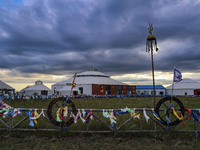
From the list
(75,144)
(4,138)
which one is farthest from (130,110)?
(4,138)

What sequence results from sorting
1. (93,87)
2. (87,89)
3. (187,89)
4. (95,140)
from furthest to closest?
(187,89) < (87,89) < (93,87) < (95,140)

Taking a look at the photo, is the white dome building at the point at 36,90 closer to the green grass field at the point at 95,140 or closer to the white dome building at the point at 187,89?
the white dome building at the point at 187,89

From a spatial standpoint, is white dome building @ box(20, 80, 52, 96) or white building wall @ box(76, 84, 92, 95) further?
white dome building @ box(20, 80, 52, 96)

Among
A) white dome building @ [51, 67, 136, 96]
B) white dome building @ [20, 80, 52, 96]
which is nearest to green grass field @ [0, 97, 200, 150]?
white dome building @ [51, 67, 136, 96]

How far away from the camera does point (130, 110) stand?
8.13 m

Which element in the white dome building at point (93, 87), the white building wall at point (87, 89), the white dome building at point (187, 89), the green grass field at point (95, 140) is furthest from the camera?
the white dome building at point (187, 89)

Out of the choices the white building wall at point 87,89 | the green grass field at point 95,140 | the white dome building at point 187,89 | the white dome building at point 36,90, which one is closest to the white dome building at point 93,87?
the white building wall at point 87,89

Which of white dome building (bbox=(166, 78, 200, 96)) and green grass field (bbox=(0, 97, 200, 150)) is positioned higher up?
white dome building (bbox=(166, 78, 200, 96))

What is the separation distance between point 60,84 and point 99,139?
5586cm

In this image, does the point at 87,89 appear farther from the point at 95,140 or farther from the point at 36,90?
the point at 95,140

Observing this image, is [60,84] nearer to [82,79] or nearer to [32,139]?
[82,79]

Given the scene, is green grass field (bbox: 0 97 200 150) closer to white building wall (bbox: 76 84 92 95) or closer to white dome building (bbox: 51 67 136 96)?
white dome building (bbox: 51 67 136 96)

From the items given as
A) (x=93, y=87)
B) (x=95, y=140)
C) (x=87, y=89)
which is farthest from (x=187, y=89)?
(x=95, y=140)

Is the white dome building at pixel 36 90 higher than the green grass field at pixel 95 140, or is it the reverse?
the white dome building at pixel 36 90
